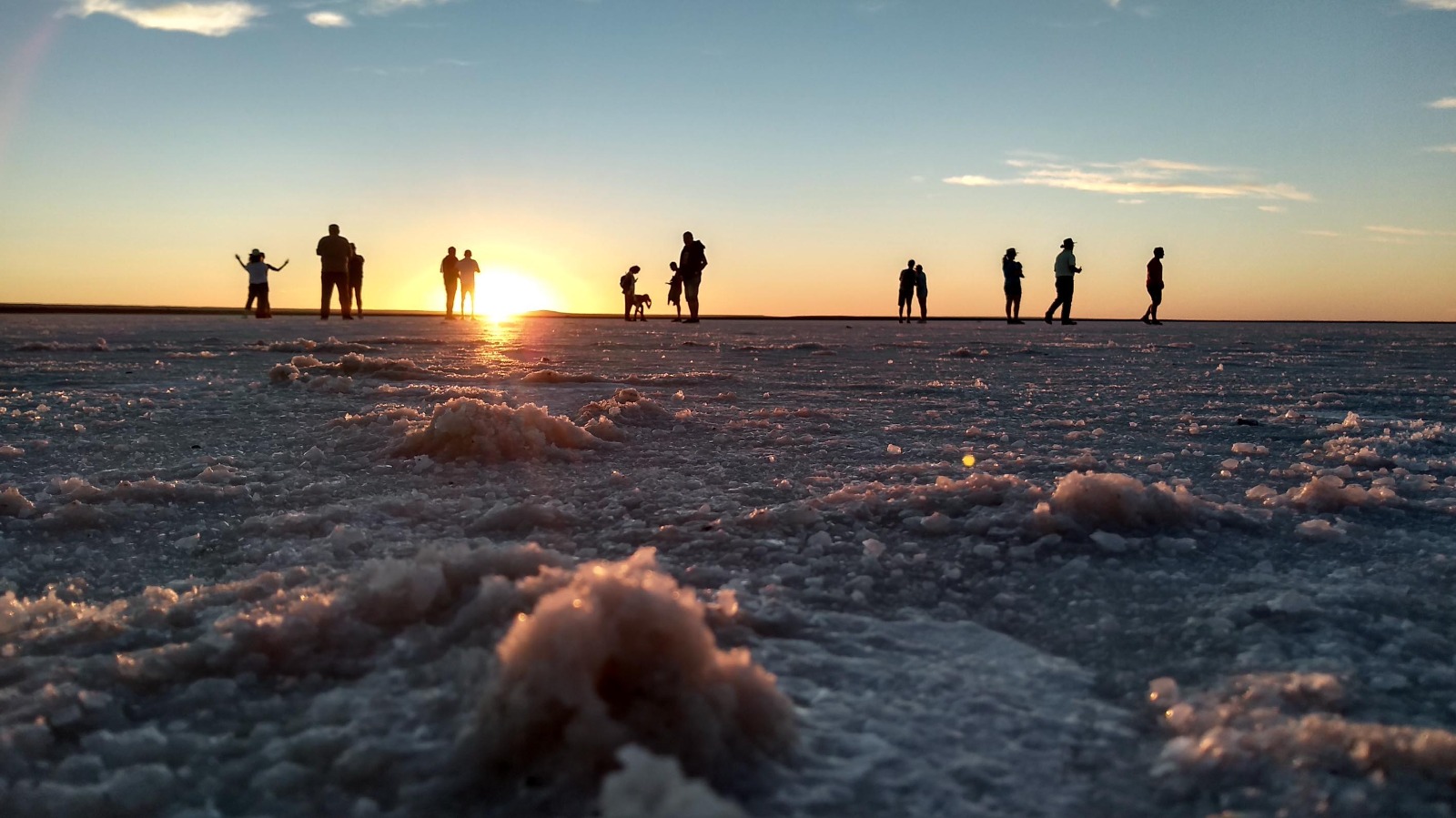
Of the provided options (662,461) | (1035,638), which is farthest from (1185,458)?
(1035,638)

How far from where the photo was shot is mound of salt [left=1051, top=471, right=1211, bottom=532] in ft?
6.42

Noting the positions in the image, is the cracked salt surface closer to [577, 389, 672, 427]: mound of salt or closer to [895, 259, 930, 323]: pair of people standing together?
[577, 389, 672, 427]: mound of salt

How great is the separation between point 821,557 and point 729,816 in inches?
42.4

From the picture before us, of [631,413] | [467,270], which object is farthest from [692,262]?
[631,413]

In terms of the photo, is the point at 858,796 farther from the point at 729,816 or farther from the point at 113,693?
the point at 113,693

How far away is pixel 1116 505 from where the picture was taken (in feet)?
6.44

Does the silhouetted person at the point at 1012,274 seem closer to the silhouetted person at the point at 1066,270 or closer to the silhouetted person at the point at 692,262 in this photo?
the silhouetted person at the point at 1066,270

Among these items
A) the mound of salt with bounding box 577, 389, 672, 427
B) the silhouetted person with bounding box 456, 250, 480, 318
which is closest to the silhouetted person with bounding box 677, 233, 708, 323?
the silhouetted person with bounding box 456, 250, 480, 318

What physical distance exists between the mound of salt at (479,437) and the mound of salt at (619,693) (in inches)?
72.8

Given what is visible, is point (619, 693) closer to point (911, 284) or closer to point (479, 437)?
point (479, 437)

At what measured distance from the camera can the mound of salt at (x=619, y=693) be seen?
94 cm

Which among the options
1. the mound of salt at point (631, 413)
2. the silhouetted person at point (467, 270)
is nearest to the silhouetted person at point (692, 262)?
the silhouetted person at point (467, 270)

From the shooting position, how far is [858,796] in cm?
93

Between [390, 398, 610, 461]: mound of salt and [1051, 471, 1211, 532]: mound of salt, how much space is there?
1544mm
